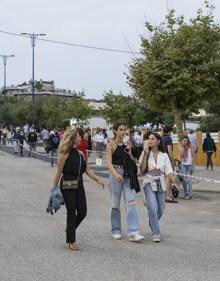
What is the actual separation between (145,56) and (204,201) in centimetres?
609

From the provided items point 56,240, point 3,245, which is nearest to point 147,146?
point 56,240

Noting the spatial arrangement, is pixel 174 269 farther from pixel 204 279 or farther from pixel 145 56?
pixel 145 56

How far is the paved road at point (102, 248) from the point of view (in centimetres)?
639

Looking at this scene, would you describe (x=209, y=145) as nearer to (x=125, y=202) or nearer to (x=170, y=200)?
(x=170, y=200)

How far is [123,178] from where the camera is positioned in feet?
27.3

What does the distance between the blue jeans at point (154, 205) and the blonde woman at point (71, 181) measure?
1.07 meters

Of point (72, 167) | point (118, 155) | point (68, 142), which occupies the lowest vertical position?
point (72, 167)

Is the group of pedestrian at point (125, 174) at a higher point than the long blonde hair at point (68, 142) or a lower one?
lower

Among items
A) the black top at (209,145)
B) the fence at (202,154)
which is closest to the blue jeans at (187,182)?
the black top at (209,145)

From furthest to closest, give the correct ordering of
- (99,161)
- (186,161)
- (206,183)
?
(99,161), (206,183), (186,161)

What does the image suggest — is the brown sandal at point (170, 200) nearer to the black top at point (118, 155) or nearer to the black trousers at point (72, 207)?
the black top at point (118, 155)

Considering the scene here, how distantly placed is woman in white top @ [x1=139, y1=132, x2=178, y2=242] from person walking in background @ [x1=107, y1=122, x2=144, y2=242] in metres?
0.20

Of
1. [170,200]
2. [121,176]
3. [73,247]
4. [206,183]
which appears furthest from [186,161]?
[73,247]

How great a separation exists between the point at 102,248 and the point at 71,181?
1.04 m
